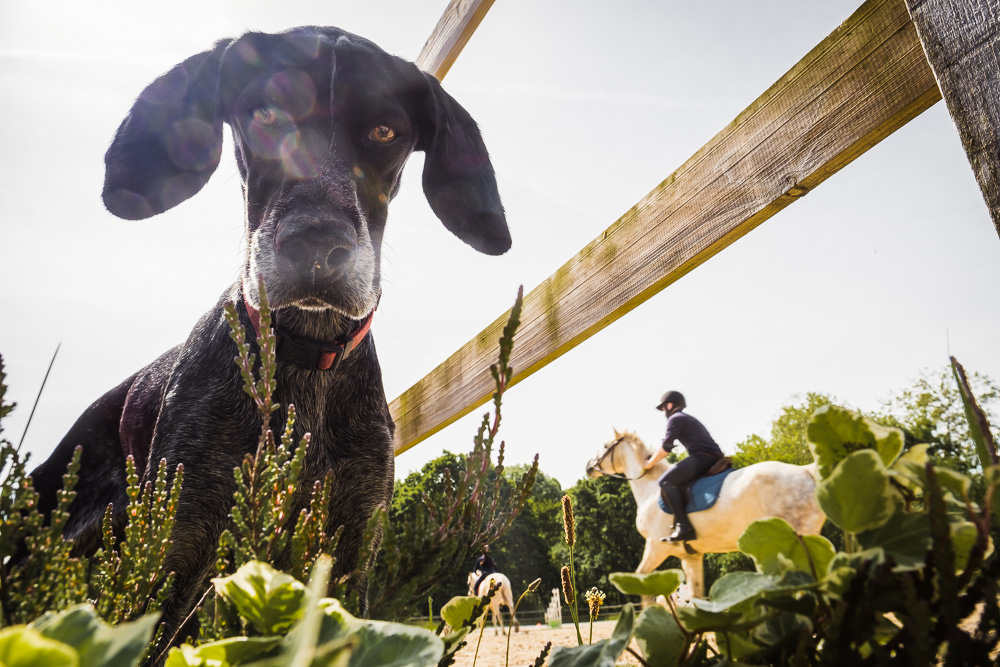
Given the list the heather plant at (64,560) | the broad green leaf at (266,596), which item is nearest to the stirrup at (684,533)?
the heather plant at (64,560)

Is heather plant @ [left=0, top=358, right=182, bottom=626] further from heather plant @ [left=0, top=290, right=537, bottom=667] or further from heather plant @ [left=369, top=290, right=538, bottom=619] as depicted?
heather plant @ [left=369, top=290, right=538, bottom=619]

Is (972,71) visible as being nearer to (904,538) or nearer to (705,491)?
(904,538)

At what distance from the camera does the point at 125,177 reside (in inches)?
109

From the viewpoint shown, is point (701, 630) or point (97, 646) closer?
point (97, 646)

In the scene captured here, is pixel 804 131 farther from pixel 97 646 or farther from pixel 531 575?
pixel 531 575

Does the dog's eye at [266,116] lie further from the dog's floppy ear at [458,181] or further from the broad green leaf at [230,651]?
the broad green leaf at [230,651]

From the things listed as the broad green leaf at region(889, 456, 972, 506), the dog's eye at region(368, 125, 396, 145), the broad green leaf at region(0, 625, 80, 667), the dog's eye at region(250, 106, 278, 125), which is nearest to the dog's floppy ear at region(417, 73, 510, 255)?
the dog's eye at region(368, 125, 396, 145)

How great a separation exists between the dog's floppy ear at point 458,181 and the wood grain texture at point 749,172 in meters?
0.44

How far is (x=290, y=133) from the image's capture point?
100 inches

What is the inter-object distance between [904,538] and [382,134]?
2678mm

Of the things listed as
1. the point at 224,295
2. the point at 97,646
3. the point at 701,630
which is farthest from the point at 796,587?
the point at 224,295

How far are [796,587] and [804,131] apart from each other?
62.7 inches

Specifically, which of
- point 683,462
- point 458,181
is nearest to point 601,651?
point 458,181

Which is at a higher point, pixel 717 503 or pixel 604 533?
pixel 717 503
